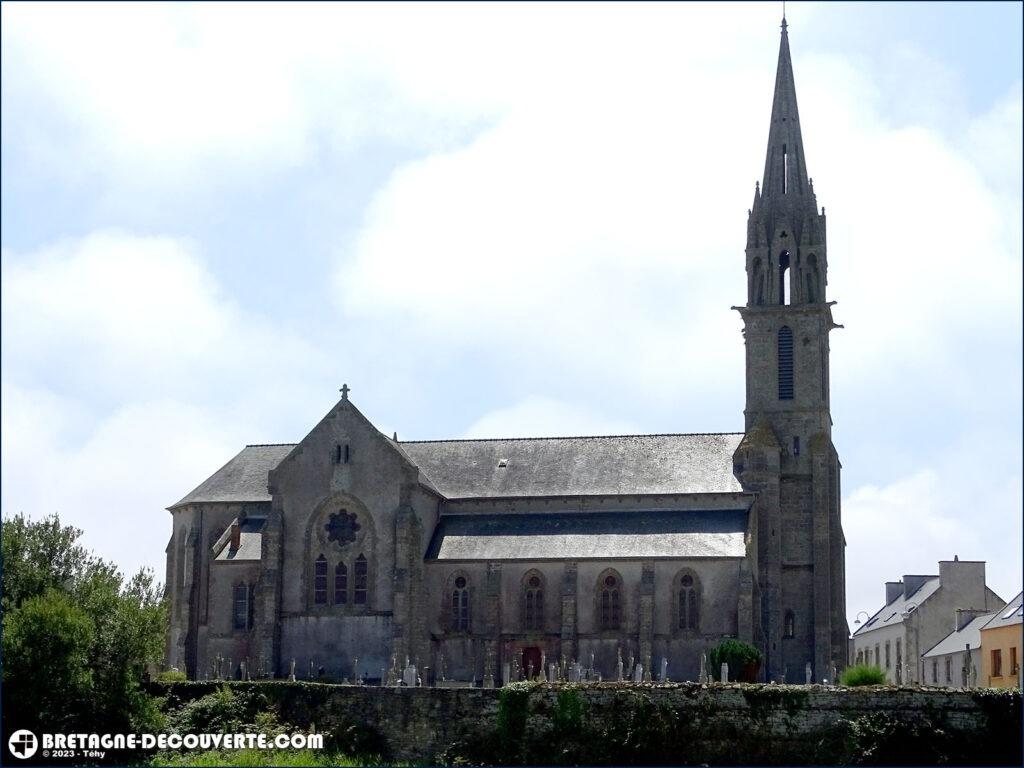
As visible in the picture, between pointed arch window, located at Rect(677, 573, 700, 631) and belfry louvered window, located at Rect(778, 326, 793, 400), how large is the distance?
11.0 meters

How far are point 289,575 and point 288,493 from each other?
137 inches

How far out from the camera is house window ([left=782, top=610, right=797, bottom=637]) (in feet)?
202

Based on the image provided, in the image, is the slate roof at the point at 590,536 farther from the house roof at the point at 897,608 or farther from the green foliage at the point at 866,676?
the house roof at the point at 897,608

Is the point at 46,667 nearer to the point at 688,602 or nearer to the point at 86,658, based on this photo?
the point at 86,658

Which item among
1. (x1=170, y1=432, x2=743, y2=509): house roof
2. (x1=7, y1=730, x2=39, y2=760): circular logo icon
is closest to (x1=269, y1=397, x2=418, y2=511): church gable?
(x1=170, y1=432, x2=743, y2=509): house roof

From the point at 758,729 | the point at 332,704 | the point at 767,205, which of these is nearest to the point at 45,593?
the point at 332,704

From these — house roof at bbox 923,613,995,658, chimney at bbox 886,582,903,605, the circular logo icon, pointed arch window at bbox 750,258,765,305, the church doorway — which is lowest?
the circular logo icon

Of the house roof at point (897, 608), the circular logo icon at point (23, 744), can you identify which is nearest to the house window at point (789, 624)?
the house roof at point (897, 608)

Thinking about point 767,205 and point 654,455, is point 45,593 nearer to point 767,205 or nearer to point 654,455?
point 654,455

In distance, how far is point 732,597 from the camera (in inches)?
2293

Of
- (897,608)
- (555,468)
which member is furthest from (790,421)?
(897,608)

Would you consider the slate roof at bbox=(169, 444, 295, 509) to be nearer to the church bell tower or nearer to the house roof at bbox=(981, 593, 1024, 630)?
the church bell tower

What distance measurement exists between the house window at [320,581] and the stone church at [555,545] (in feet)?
0.22

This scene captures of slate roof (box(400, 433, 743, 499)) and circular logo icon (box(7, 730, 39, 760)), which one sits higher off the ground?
slate roof (box(400, 433, 743, 499))
